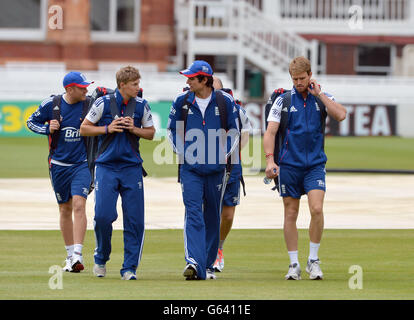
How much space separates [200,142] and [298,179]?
1.02 metres

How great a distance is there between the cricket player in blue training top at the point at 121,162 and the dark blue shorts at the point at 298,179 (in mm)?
1316

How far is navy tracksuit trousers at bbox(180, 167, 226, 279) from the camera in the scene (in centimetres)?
1020

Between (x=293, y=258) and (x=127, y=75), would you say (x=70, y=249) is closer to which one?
(x=127, y=75)

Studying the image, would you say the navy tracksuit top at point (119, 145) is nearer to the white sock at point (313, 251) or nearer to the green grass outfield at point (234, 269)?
the green grass outfield at point (234, 269)

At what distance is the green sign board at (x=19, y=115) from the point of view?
3522 cm

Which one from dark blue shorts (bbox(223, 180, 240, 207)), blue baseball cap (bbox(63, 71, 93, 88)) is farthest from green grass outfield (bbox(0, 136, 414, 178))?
dark blue shorts (bbox(223, 180, 240, 207))

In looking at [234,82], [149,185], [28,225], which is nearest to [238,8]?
[234,82]

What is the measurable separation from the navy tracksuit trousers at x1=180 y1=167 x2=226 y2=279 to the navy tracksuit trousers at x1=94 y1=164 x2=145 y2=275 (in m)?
0.45

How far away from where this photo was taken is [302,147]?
34.3 feet

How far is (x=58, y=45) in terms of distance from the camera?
145 ft

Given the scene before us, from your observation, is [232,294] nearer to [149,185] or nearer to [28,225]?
[28,225]

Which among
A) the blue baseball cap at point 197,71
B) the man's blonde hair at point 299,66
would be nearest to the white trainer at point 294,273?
the man's blonde hair at point 299,66

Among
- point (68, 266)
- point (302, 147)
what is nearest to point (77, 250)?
point (68, 266)
